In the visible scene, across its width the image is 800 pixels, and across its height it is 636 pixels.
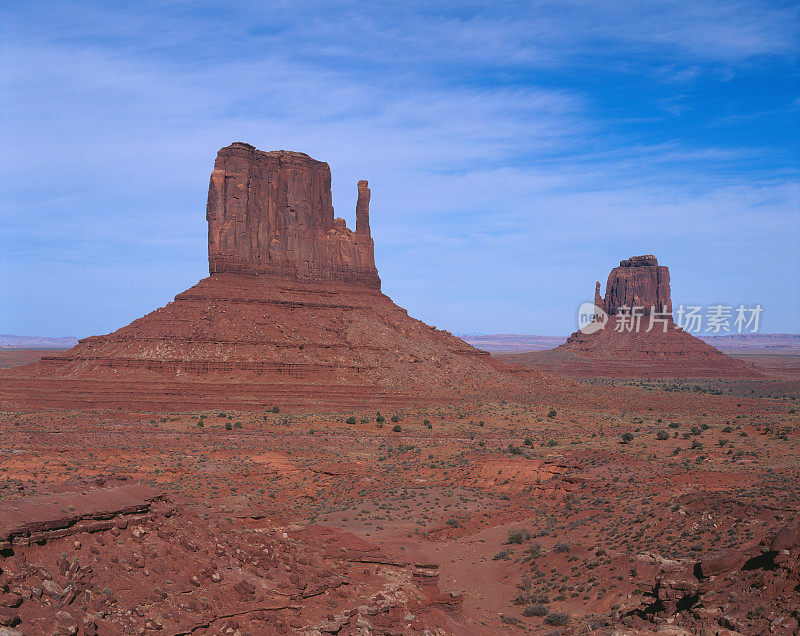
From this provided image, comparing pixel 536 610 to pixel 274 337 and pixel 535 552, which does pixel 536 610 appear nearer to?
pixel 535 552

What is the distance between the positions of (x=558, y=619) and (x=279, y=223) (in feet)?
209

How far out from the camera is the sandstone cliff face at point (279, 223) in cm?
7181

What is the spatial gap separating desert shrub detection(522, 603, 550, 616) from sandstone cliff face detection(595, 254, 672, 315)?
136549mm

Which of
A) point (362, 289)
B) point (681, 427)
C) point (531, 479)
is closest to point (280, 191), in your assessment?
point (362, 289)

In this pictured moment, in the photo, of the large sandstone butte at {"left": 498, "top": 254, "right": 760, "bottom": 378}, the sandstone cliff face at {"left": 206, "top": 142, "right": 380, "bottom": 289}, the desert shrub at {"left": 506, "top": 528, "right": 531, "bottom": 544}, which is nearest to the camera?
the desert shrub at {"left": 506, "top": 528, "right": 531, "bottom": 544}

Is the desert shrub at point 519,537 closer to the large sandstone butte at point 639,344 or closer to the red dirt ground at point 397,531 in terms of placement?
the red dirt ground at point 397,531

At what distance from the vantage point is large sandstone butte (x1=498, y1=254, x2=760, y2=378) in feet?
417

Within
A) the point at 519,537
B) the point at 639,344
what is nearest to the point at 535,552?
the point at 519,537

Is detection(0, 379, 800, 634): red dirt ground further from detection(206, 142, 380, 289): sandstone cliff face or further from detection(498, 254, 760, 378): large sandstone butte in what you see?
detection(498, 254, 760, 378): large sandstone butte

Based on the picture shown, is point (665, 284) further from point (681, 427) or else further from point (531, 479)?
point (531, 479)

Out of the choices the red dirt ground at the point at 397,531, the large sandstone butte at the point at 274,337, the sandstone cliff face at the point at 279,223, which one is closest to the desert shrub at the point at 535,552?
the red dirt ground at the point at 397,531

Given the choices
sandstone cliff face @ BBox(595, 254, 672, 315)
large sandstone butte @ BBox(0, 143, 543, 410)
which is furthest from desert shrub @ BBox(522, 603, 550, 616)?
sandstone cliff face @ BBox(595, 254, 672, 315)

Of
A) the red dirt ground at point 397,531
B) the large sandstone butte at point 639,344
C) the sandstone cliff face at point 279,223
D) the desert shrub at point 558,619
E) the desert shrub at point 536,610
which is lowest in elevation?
the desert shrub at point 536,610

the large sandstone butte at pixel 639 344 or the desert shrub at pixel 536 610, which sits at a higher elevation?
the large sandstone butte at pixel 639 344
